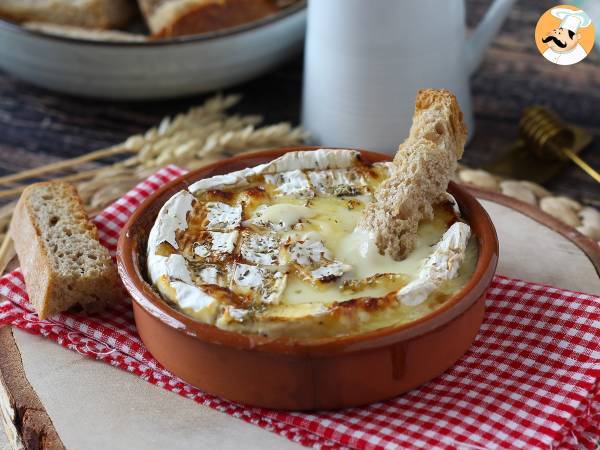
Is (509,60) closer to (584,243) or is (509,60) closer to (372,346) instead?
(584,243)

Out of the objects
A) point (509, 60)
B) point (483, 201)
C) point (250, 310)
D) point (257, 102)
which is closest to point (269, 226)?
point (250, 310)

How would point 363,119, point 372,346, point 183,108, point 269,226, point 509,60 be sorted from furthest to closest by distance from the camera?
point 509,60 → point 183,108 → point 363,119 → point 269,226 → point 372,346

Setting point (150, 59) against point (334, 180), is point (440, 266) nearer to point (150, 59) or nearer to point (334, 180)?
point (334, 180)

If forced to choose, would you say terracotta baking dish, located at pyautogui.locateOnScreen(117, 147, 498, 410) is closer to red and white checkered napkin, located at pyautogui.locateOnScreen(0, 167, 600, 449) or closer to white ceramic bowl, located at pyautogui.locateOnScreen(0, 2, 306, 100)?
red and white checkered napkin, located at pyautogui.locateOnScreen(0, 167, 600, 449)

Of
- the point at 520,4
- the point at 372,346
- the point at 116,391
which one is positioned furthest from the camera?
the point at 520,4

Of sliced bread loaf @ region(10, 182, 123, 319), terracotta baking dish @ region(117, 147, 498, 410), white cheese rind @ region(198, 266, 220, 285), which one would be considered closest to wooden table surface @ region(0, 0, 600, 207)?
sliced bread loaf @ region(10, 182, 123, 319)
